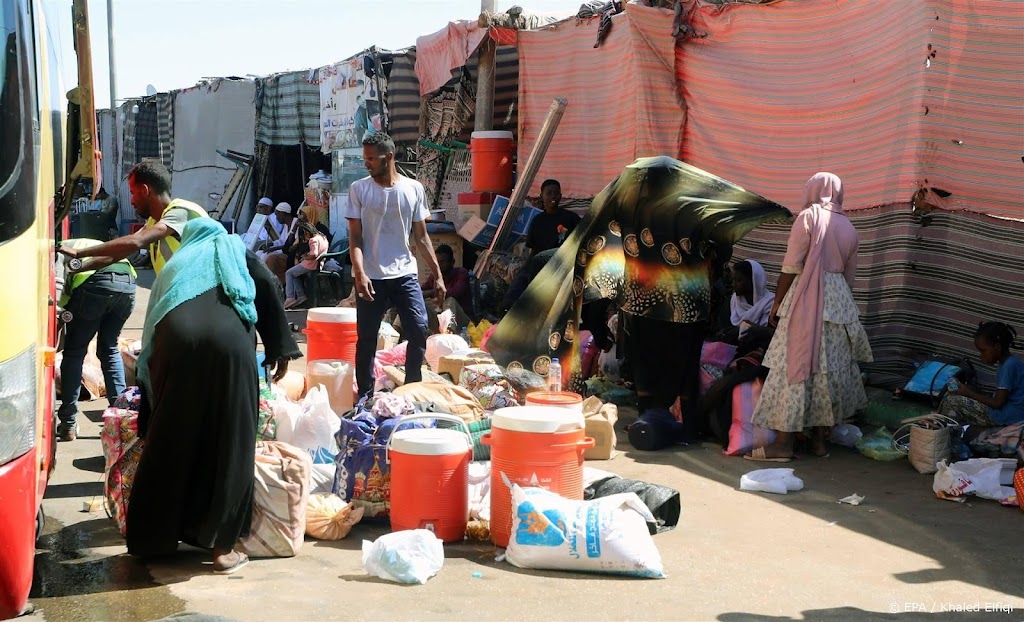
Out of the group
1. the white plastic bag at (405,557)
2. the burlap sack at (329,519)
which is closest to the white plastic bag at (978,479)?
the white plastic bag at (405,557)

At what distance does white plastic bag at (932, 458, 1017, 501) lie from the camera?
18.3ft

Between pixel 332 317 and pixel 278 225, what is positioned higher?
pixel 278 225

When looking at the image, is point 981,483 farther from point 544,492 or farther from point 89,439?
point 89,439

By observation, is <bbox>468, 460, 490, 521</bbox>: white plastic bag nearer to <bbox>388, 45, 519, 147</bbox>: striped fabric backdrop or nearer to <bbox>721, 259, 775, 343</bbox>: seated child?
<bbox>721, 259, 775, 343</bbox>: seated child

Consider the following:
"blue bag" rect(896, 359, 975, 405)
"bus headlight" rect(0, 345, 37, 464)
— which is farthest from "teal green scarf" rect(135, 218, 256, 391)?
"blue bag" rect(896, 359, 975, 405)

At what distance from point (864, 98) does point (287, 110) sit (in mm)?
11742

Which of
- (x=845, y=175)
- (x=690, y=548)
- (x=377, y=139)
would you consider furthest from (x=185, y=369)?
(x=845, y=175)

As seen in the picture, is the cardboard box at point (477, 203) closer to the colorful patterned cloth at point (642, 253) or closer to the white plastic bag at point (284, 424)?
the colorful patterned cloth at point (642, 253)

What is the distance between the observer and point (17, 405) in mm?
3170

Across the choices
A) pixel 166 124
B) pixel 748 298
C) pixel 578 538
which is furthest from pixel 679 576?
pixel 166 124

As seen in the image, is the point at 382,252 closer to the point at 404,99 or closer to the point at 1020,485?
the point at 1020,485

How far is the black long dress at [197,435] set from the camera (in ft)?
13.8

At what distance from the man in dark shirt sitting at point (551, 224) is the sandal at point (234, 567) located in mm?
5831

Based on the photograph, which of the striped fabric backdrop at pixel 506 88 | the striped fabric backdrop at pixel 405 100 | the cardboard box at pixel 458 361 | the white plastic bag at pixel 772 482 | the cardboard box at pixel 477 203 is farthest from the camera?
the striped fabric backdrop at pixel 405 100
